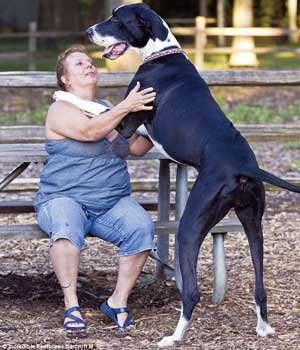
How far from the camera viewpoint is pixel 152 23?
200 inches

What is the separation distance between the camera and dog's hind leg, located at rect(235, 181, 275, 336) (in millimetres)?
4729

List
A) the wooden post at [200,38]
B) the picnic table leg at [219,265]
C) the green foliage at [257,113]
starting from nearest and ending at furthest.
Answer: the picnic table leg at [219,265] < the green foliage at [257,113] < the wooden post at [200,38]

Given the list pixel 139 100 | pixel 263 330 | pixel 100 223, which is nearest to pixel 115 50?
pixel 139 100

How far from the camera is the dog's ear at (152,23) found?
200 inches

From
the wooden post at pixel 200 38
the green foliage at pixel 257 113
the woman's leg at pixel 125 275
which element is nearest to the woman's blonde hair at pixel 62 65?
the woman's leg at pixel 125 275

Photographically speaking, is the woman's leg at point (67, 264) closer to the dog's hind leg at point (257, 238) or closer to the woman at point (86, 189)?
the woman at point (86, 189)

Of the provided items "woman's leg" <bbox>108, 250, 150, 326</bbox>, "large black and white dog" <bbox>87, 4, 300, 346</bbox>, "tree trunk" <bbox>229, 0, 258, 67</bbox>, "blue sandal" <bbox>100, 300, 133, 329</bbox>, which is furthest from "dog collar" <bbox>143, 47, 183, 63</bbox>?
"tree trunk" <bbox>229, 0, 258, 67</bbox>

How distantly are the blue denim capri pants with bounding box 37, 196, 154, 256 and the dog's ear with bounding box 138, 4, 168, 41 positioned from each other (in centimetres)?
89

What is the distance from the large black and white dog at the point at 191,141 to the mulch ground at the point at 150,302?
7.5 inches

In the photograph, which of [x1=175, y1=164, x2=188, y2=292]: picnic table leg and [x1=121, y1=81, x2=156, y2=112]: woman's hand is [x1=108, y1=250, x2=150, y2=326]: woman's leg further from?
[x1=121, y1=81, x2=156, y2=112]: woman's hand

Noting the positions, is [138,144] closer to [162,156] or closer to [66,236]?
[162,156]

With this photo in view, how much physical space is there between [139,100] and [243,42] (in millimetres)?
16699

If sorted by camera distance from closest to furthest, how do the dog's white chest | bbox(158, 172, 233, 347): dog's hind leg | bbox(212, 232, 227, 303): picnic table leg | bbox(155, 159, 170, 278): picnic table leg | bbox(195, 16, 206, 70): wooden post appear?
bbox(158, 172, 233, 347): dog's hind leg → the dog's white chest → bbox(212, 232, 227, 303): picnic table leg → bbox(155, 159, 170, 278): picnic table leg → bbox(195, 16, 206, 70): wooden post

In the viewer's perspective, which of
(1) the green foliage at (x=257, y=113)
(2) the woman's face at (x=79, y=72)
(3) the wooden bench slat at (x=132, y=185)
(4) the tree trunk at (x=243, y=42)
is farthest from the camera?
(4) the tree trunk at (x=243, y=42)
